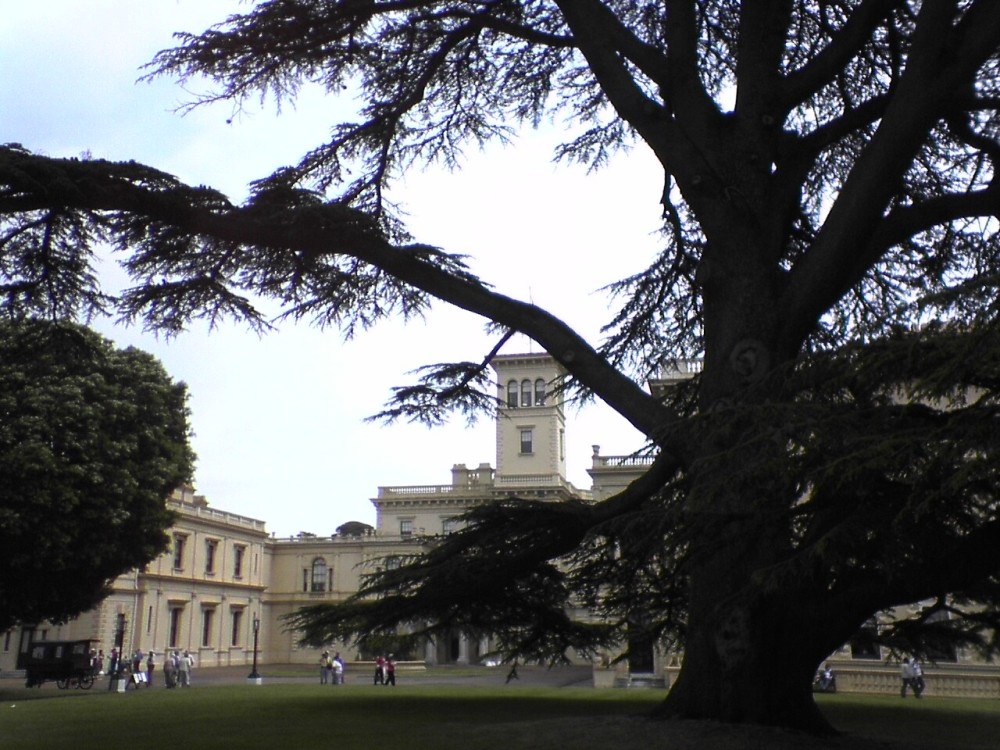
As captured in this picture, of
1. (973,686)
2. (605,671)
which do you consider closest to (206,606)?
(605,671)

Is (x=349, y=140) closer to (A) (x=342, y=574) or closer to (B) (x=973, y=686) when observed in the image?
(B) (x=973, y=686)

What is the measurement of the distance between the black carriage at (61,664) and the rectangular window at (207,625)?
2367 centimetres

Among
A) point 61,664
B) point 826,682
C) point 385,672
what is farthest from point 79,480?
point 826,682

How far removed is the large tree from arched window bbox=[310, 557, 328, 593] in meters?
55.6

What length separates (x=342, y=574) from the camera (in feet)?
211

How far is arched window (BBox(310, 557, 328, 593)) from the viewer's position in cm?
6481

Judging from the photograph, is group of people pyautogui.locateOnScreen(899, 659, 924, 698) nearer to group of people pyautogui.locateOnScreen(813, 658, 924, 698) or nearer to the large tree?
group of people pyautogui.locateOnScreen(813, 658, 924, 698)

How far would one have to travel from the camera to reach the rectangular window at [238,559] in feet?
196

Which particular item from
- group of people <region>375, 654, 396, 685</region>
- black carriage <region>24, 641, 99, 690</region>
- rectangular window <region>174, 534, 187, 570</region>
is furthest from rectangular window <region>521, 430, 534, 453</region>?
black carriage <region>24, 641, 99, 690</region>

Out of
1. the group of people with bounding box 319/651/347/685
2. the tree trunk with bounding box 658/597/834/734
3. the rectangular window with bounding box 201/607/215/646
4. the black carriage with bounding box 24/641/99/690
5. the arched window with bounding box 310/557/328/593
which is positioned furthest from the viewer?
the arched window with bounding box 310/557/328/593

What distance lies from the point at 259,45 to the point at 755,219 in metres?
5.02

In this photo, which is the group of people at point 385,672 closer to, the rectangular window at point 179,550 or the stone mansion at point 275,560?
the stone mansion at point 275,560

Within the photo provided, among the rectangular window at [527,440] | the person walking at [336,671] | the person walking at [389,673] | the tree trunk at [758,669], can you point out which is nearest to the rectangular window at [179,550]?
the rectangular window at [527,440]

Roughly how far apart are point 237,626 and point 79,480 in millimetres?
37012
